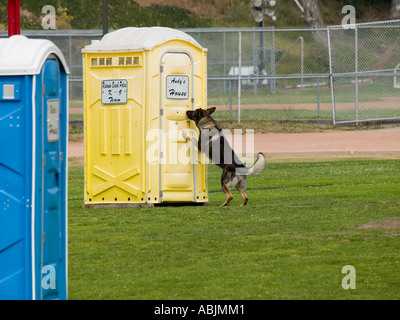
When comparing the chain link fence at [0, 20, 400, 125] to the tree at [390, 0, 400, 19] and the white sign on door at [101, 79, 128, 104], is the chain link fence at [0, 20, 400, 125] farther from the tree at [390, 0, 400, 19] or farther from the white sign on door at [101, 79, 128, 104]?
the white sign on door at [101, 79, 128, 104]

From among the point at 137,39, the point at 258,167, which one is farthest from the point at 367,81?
the point at 137,39

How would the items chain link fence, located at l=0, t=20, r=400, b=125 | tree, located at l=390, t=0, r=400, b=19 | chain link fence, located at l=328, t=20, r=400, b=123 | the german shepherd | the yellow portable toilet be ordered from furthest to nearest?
tree, located at l=390, t=0, r=400, b=19 < chain link fence, located at l=328, t=20, r=400, b=123 < chain link fence, located at l=0, t=20, r=400, b=125 < the german shepherd < the yellow portable toilet

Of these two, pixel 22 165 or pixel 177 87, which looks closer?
pixel 22 165

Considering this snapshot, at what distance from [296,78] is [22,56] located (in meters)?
29.5

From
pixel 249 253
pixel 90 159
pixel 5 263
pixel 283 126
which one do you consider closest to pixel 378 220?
pixel 249 253

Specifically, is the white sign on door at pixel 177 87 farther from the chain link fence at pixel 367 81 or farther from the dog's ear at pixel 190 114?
the chain link fence at pixel 367 81

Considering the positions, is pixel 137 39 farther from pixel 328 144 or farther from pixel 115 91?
pixel 328 144

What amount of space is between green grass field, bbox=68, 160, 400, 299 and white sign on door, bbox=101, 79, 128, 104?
149 centimetres

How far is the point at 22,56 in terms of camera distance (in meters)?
6.75

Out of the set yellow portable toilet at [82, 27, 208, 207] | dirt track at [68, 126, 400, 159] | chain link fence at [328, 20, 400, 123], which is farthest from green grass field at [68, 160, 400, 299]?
chain link fence at [328, 20, 400, 123]

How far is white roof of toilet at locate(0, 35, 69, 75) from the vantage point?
6691 millimetres

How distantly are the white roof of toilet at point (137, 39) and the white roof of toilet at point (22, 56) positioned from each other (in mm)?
6114

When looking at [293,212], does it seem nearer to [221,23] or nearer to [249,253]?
[249,253]
